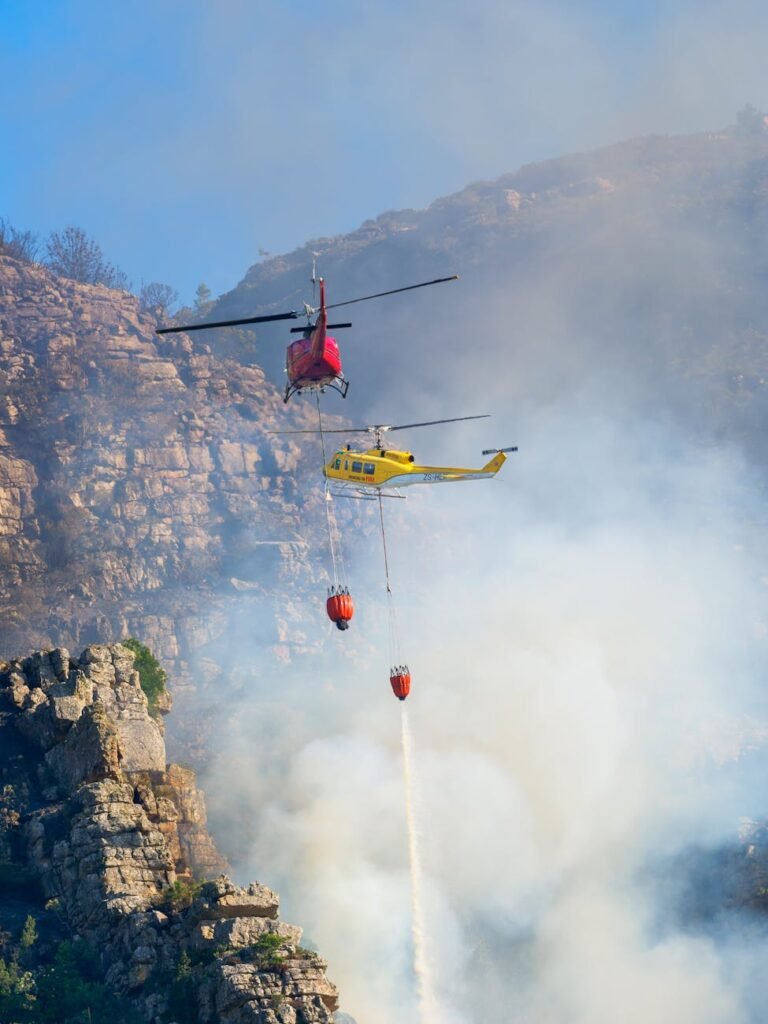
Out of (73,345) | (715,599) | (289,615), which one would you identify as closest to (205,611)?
(289,615)

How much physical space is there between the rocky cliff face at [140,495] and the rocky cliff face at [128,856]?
3741 cm

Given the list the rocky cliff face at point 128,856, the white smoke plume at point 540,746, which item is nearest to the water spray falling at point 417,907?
the white smoke plume at point 540,746

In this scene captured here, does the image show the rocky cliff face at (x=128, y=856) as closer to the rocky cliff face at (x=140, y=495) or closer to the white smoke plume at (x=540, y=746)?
the white smoke plume at (x=540, y=746)

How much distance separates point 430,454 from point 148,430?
30.0 m

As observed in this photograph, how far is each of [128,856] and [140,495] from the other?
64.0 meters

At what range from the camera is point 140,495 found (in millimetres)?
132750

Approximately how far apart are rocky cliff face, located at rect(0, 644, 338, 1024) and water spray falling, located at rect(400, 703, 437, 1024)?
12822mm

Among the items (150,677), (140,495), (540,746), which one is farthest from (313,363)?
(140,495)

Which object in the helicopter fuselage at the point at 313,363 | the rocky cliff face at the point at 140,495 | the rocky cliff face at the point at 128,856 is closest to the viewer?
the rocky cliff face at the point at 128,856

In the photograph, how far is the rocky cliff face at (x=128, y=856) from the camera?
212 ft

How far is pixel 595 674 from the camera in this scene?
4936 inches

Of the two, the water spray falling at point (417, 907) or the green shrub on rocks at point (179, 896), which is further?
the water spray falling at point (417, 907)

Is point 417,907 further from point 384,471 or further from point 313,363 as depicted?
point 313,363

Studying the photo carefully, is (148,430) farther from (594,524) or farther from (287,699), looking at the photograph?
(594,524)
